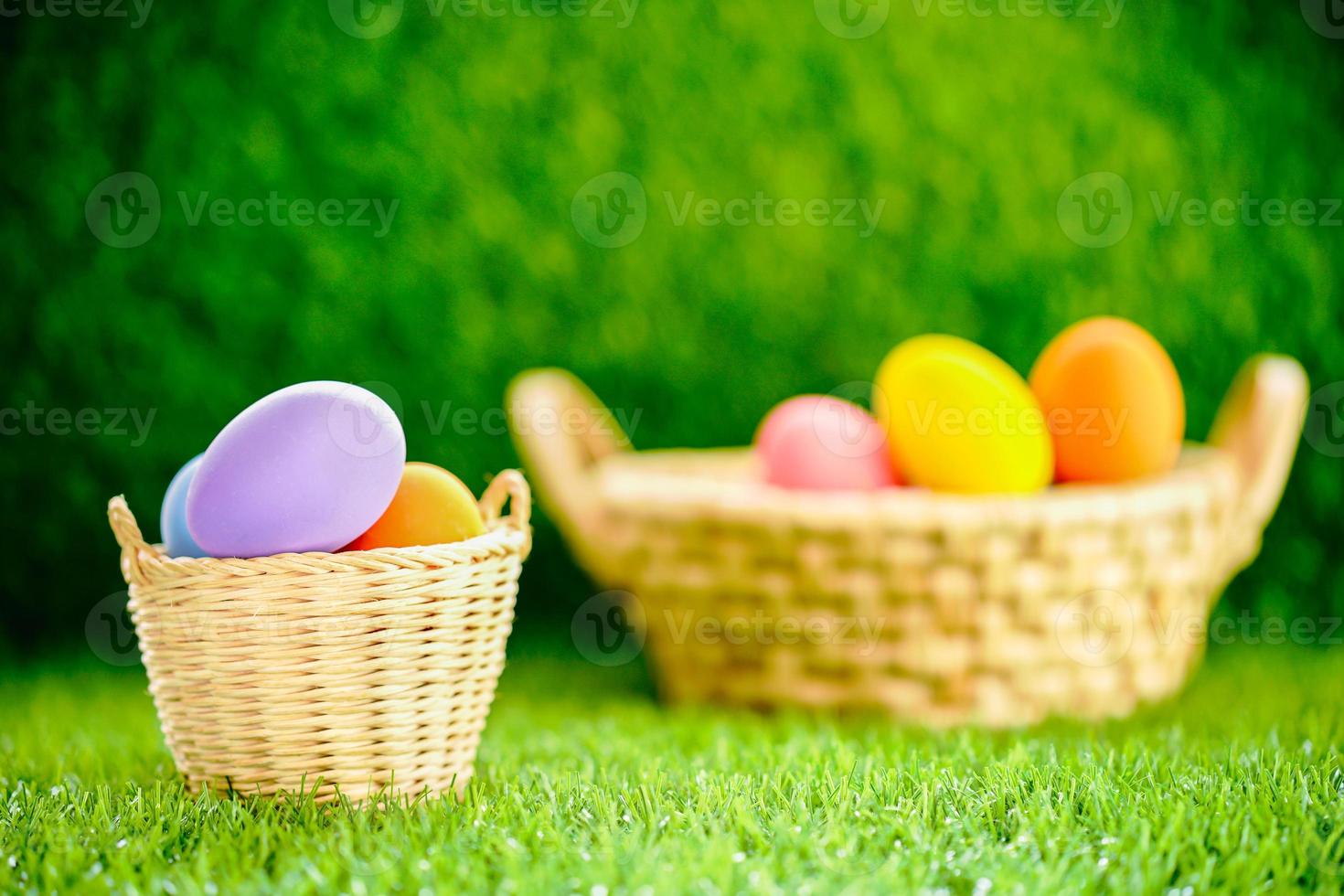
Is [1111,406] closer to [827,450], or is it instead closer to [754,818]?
[827,450]

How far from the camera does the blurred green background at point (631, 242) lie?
6.69 feet

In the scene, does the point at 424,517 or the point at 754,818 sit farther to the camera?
the point at 424,517

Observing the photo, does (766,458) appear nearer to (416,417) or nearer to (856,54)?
(416,417)

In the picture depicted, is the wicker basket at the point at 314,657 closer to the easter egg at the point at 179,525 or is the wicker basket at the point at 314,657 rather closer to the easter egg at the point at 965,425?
the easter egg at the point at 179,525

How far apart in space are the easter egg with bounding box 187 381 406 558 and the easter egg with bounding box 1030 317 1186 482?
970mm

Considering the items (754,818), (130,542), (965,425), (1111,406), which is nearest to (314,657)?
(130,542)

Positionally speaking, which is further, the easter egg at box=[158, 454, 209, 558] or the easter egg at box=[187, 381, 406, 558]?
the easter egg at box=[158, 454, 209, 558]

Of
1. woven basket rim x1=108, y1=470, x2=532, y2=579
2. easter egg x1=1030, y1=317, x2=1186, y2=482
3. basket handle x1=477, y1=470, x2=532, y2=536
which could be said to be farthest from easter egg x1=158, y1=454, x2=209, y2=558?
easter egg x1=1030, y1=317, x2=1186, y2=482

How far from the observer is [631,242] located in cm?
214

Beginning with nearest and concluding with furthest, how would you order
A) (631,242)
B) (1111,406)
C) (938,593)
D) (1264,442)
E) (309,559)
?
(309,559) → (938,593) → (1111,406) → (1264,442) → (631,242)

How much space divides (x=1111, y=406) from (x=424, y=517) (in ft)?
3.13

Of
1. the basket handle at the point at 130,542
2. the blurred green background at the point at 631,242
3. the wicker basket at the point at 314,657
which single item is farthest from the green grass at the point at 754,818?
A: the blurred green background at the point at 631,242

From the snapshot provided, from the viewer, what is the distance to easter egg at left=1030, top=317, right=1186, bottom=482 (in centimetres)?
156

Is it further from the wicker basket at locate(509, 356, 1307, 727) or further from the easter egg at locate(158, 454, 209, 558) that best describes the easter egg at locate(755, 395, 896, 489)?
the easter egg at locate(158, 454, 209, 558)
